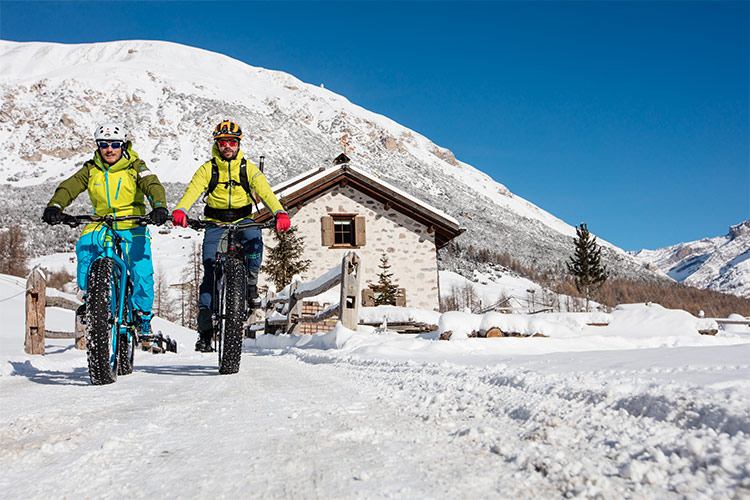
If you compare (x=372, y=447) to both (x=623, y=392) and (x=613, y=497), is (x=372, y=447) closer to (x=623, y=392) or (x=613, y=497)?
(x=613, y=497)

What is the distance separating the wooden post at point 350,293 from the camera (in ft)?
27.3

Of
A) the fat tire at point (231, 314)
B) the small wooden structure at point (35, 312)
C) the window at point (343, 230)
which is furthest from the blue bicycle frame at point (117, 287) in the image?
the window at point (343, 230)

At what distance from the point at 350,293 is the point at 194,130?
133 m

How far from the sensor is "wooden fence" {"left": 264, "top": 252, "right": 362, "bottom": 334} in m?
8.36

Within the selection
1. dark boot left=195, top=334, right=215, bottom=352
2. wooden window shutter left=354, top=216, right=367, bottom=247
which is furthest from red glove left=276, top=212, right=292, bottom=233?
wooden window shutter left=354, top=216, right=367, bottom=247

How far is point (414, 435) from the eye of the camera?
1787 millimetres

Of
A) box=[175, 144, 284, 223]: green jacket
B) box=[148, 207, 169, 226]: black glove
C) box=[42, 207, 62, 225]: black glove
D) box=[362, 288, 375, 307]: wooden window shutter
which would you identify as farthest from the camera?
box=[362, 288, 375, 307]: wooden window shutter

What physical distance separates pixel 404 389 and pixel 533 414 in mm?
1059

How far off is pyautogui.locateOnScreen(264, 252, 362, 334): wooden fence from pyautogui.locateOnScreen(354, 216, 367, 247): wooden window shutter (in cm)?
652

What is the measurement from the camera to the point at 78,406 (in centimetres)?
261

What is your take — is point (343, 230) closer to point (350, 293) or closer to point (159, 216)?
point (350, 293)

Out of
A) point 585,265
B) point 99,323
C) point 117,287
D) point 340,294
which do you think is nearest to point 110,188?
point 117,287

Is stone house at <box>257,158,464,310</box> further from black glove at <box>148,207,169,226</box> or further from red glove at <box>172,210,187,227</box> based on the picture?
black glove at <box>148,207,169,226</box>

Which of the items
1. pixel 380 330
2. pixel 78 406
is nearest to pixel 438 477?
pixel 78 406
